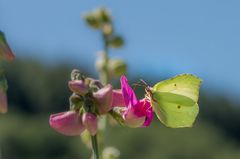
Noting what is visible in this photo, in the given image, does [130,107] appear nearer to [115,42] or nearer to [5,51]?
[5,51]

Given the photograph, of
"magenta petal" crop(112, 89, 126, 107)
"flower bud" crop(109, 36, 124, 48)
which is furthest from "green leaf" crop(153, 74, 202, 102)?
"flower bud" crop(109, 36, 124, 48)

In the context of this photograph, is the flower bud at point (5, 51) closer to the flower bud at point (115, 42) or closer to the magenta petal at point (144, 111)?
the magenta petal at point (144, 111)

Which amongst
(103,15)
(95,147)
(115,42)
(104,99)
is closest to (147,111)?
(104,99)

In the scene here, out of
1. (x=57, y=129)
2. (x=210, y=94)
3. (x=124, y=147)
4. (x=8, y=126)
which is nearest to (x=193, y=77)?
(x=57, y=129)

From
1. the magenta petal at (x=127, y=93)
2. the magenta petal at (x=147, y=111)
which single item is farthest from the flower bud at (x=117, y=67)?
the magenta petal at (x=127, y=93)

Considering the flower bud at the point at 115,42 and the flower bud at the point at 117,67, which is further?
the flower bud at the point at 115,42

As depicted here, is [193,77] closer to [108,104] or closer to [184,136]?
[108,104]
